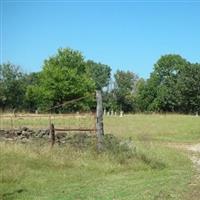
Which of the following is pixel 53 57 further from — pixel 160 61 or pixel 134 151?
pixel 134 151

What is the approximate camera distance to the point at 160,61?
362ft

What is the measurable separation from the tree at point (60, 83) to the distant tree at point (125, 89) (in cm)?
2562

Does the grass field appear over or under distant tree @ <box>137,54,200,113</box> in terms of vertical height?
under

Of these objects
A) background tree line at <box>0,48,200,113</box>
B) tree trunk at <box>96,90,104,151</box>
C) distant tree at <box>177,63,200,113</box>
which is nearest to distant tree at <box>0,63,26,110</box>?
background tree line at <box>0,48,200,113</box>

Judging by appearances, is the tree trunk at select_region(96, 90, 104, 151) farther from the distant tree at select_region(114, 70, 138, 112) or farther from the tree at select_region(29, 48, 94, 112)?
the distant tree at select_region(114, 70, 138, 112)

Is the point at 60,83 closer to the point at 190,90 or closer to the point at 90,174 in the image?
the point at 190,90

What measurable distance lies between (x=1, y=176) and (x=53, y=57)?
75.5 m

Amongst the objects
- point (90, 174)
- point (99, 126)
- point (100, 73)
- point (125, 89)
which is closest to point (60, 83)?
point (125, 89)

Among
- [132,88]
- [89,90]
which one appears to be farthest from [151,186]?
[132,88]

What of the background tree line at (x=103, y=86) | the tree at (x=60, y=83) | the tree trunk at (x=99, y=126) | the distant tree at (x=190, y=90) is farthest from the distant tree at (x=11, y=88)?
the tree trunk at (x=99, y=126)

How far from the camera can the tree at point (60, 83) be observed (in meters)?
80.9

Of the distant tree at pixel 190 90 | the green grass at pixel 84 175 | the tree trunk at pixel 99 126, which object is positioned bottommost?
the green grass at pixel 84 175

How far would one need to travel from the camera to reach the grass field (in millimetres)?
11109

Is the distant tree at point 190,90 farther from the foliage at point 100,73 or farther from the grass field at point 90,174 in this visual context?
the grass field at point 90,174
